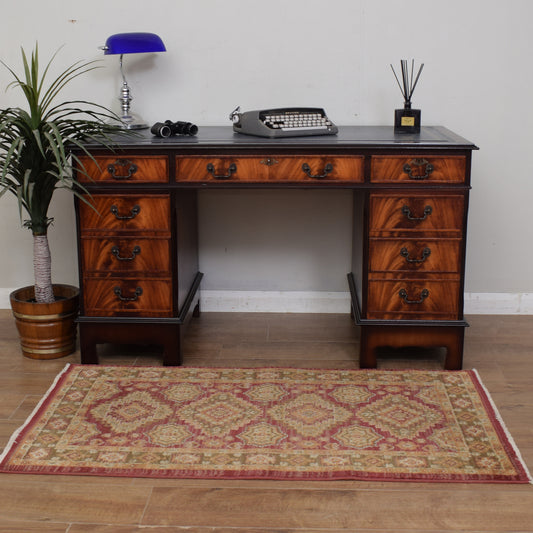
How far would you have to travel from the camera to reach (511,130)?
356cm

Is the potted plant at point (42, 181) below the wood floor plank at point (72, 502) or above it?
above

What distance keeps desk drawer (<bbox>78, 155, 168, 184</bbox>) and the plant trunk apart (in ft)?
1.23

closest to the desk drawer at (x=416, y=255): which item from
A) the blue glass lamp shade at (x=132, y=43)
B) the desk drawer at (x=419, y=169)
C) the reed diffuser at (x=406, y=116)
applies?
the desk drawer at (x=419, y=169)

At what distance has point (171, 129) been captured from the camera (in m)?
3.16

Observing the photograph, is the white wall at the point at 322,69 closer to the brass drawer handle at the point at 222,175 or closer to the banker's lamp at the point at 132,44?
the banker's lamp at the point at 132,44

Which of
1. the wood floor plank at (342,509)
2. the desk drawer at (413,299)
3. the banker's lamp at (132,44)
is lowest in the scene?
the wood floor plank at (342,509)

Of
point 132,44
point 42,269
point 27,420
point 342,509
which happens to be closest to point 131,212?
point 42,269

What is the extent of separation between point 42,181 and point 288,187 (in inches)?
38.4

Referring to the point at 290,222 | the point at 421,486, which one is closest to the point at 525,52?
the point at 290,222

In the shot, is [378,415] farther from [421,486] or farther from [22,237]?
[22,237]

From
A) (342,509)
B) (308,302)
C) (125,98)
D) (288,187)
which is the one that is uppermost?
(125,98)

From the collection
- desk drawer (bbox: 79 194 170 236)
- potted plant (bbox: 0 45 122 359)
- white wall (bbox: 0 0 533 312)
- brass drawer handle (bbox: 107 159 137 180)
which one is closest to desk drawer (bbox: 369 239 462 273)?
white wall (bbox: 0 0 533 312)

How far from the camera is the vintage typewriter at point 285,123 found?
306cm

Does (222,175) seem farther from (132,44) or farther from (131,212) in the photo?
(132,44)
